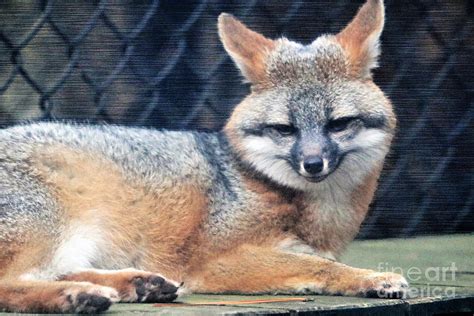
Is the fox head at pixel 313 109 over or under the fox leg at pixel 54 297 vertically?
over

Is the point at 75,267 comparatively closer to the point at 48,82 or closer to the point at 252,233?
the point at 252,233

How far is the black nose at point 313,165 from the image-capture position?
9.90ft

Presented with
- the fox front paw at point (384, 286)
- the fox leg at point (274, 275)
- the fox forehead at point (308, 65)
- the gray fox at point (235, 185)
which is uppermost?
the fox forehead at point (308, 65)

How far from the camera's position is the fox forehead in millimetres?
3170

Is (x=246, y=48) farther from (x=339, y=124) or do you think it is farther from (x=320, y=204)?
(x=320, y=204)

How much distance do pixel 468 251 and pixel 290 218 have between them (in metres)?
0.91

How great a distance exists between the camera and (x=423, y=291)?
290 centimetres

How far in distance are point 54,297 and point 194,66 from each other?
153 centimetres

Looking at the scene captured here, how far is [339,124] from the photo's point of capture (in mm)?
3104

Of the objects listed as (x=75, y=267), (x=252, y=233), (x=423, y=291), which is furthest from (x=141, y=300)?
(x=423, y=291)

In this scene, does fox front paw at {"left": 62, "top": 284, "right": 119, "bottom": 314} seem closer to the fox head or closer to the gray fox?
the gray fox

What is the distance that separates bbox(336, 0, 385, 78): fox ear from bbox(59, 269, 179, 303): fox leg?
0.85 metres

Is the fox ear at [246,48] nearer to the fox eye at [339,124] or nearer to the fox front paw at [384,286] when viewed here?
the fox eye at [339,124]

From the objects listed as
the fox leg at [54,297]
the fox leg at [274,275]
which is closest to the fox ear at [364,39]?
the fox leg at [274,275]
